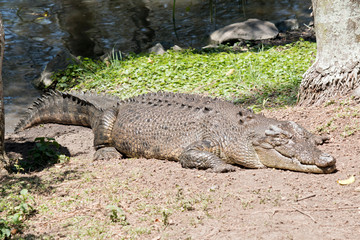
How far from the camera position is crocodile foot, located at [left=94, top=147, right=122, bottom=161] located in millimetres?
6357

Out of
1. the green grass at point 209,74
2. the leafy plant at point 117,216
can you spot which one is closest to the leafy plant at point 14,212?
the leafy plant at point 117,216

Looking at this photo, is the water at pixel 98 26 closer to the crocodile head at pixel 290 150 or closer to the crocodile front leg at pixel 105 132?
the crocodile front leg at pixel 105 132

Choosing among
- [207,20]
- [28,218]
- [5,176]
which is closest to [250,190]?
[28,218]

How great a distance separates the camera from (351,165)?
15.0 feet

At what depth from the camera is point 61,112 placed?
8109mm

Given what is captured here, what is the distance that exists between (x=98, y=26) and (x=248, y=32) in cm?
672

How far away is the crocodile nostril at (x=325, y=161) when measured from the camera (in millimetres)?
4379

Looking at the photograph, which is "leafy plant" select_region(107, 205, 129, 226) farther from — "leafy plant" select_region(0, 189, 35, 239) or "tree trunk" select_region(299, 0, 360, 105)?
"tree trunk" select_region(299, 0, 360, 105)

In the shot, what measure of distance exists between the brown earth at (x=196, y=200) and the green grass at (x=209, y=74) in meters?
2.57

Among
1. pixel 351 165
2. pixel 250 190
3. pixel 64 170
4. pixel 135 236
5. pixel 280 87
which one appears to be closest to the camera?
pixel 135 236

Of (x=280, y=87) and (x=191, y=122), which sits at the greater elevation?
(x=191, y=122)

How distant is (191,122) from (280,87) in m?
2.94

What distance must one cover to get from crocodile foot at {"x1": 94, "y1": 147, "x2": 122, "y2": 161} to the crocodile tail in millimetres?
863

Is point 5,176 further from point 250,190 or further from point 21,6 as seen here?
point 21,6
